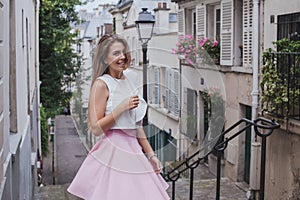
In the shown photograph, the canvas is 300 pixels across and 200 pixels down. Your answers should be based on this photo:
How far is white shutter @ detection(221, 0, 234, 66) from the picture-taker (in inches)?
365

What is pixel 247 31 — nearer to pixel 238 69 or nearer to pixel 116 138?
pixel 238 69

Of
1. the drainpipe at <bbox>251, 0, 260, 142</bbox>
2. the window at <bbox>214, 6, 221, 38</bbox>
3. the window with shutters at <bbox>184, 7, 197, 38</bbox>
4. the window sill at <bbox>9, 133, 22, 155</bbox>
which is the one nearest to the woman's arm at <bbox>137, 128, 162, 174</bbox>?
the window sill at <bbox>9, 133, 22, 155</bbox>

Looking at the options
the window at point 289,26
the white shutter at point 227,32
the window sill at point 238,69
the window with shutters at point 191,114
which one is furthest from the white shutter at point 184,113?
the white shutter at point 227,32

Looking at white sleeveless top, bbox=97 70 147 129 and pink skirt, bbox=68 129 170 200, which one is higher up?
white sleeveless top, bbox=97 70 147 129

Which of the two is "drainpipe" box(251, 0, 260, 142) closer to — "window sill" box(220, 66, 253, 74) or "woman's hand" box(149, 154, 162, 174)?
"window sill" box(220, 66, 253, 74)

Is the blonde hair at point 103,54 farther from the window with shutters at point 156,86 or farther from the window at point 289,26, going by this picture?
the window at point 289,26

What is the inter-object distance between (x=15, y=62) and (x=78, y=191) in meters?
2.27

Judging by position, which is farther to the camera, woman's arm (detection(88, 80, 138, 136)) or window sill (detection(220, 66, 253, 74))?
window sill (detection(220, 66, 253, 74))

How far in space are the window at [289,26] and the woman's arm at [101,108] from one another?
5051 millimetres

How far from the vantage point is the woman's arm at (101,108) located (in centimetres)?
251

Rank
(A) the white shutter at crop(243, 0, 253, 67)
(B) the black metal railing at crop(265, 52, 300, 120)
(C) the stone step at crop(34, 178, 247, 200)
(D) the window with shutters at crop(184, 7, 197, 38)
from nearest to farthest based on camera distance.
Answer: (B) the black metal railing at crop(265, 52, 300, 120) → (C) the stone step at crop(34, 178, 247, 200) → (A) the white shutter at crop(243, 0, 253, 67) → (D) the window with shutters at crop(184, 7, 197, 38)

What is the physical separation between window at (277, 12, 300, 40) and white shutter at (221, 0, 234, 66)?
67.0 inches

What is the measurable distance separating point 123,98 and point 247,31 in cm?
643

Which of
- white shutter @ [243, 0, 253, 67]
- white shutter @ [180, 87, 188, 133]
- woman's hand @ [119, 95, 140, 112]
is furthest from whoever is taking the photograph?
white shutter @ [243, 0, 253, 67]
